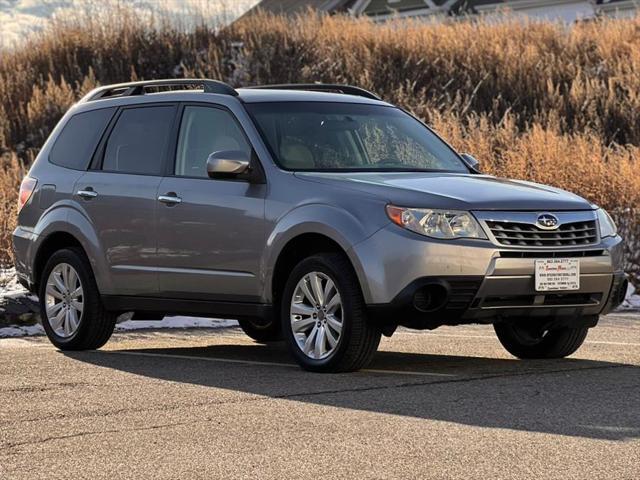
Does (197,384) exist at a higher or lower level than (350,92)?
lower

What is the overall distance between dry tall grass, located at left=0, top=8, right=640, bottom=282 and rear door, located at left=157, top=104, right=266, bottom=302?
11.8m

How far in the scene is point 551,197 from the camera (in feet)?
31.7

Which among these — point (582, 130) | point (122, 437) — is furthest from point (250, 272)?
point (582, 130)

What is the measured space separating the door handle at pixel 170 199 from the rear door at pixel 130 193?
0.11 m

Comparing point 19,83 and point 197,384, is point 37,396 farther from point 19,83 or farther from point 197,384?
point 19,83

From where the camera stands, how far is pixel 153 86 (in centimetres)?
A: 1150

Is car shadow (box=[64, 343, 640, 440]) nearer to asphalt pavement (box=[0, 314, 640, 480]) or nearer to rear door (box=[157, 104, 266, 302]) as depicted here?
asphalt pavement (box=[0, 314, 640, 480])

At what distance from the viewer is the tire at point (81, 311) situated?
11242 millimetres

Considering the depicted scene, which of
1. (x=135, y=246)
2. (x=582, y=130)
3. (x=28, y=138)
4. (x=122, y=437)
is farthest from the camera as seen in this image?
(x=28, y=138)

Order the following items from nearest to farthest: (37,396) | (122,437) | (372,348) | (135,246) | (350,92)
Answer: (122,437), (37,396), (372,348), (135,246), (350,92)

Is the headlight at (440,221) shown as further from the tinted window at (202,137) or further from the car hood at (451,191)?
the tinted window at (202,137)

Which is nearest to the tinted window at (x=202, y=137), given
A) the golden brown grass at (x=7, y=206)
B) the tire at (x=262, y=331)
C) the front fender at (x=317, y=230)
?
the front fender at (x=317, y=230)

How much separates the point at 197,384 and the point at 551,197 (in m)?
2.61

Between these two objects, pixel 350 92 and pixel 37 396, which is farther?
pixel 350 92
